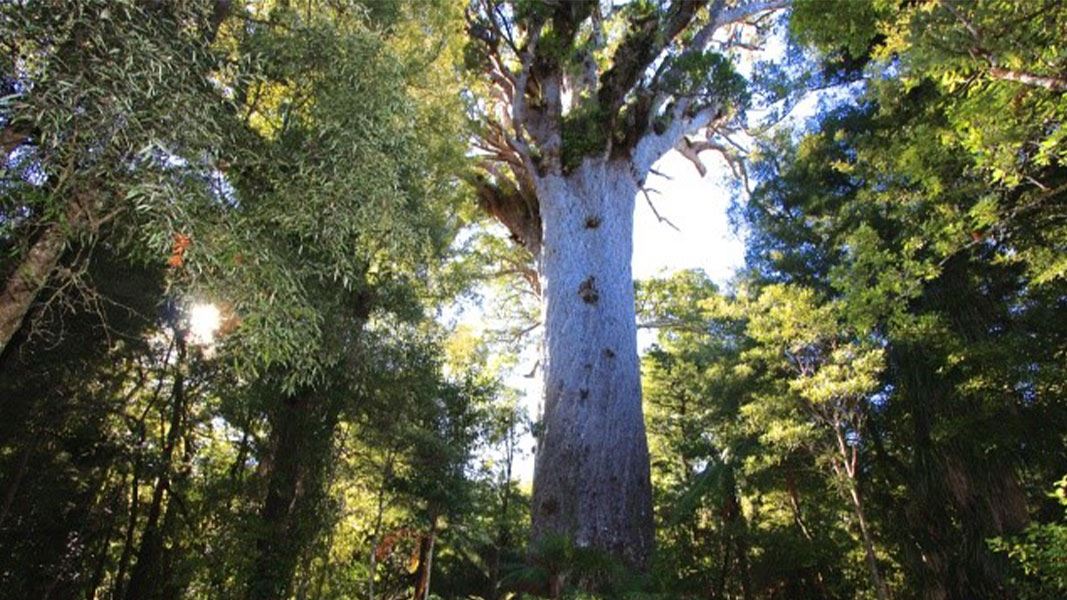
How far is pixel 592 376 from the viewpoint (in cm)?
602

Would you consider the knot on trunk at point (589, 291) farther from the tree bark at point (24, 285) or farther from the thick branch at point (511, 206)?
the tree bark at point (24, 285)

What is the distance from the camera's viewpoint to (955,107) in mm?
3549

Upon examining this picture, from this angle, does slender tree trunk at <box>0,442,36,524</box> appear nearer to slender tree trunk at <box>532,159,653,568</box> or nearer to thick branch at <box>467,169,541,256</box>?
slender tree trunk at <box>532,159,653,568</box>

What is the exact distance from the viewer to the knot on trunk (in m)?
6.50

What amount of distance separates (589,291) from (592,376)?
1.04 metres

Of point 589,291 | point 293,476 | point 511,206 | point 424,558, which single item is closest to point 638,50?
point 511,206

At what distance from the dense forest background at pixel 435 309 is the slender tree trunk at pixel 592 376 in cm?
49

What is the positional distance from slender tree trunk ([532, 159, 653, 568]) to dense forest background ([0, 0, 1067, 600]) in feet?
1.60

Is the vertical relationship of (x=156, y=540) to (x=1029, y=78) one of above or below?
below

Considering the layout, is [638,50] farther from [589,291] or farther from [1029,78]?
[1029,78]

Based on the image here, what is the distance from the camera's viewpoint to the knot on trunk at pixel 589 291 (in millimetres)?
6504

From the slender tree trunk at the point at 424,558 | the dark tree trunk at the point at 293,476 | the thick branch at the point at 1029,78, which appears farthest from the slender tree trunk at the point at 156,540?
the thick branch at the point at 1029,78

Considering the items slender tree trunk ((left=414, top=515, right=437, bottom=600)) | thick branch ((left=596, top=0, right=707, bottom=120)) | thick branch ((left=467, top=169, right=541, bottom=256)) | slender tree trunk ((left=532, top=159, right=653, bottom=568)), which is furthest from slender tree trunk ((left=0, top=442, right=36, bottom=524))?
thick branch ((left=596, top=0, right=707, bottom=120))

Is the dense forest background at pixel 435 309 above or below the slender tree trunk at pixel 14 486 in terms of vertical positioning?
above
